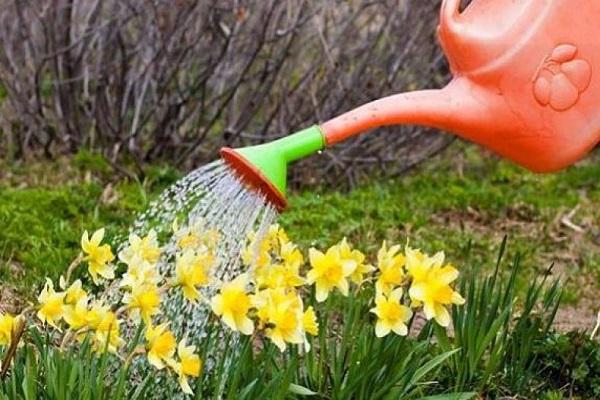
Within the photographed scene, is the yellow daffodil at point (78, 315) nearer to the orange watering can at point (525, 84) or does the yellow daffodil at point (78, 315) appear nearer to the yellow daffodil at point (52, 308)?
the yellow daffodil at point (52, 308)

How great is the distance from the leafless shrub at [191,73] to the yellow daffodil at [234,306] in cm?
388

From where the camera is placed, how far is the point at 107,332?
2.45 metres

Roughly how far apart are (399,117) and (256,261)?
462mm

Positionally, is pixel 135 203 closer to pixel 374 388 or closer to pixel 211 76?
pixel 211 76

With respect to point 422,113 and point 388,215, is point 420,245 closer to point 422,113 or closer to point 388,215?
point 388,215

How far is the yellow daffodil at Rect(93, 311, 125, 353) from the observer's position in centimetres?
245

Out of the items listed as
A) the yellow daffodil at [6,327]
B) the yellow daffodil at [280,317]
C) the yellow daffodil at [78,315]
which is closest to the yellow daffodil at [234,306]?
the yellow daffodil at [280,317]

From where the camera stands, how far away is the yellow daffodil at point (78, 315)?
8.04ft

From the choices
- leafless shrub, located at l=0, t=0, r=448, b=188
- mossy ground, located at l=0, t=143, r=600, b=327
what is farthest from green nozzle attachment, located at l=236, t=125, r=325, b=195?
leafless shrub, located at l=0, t=0, r=448, b=188

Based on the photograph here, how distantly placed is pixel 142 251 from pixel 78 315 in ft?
0.85

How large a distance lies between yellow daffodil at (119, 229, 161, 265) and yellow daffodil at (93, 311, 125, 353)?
20cm

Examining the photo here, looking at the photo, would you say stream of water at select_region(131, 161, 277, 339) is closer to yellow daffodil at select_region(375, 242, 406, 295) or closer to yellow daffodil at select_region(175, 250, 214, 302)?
yellow daffodil at select_region(175, 250, 214, 302)

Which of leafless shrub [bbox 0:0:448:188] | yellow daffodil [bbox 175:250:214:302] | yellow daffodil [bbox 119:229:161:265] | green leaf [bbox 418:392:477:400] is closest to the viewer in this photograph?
yellow daffodil [bbox 175:250:214:302]

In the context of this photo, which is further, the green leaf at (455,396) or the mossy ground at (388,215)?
the mossy ground at (388,215)
